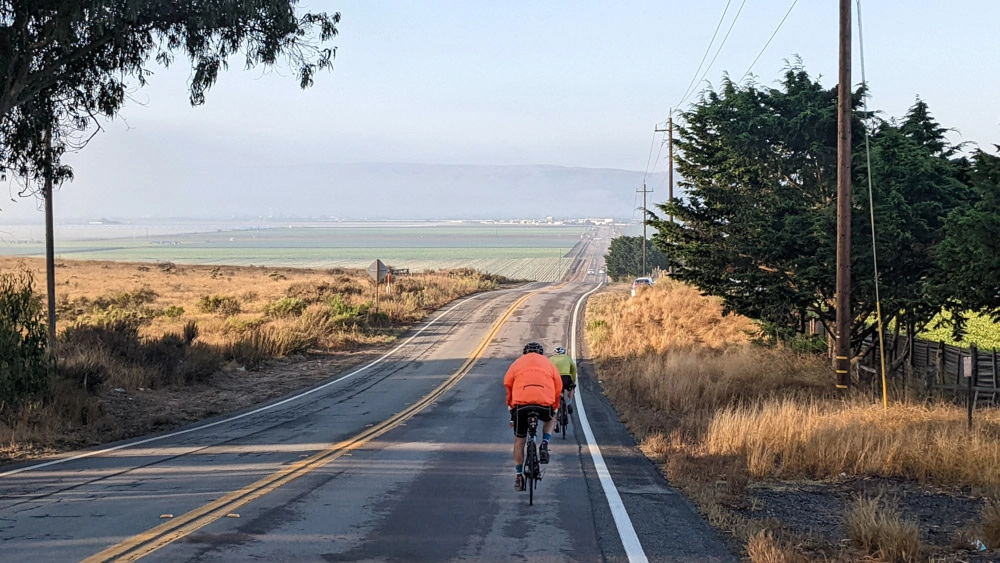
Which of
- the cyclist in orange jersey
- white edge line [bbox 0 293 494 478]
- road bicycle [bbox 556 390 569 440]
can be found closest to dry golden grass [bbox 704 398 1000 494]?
road bicycle [bbox 556 390 569 440]

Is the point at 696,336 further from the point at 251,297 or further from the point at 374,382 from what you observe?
the point at 251,297

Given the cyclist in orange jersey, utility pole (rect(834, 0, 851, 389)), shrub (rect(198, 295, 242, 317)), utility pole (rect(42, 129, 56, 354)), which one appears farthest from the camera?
shrub (rect(198, 295, 242, 317))

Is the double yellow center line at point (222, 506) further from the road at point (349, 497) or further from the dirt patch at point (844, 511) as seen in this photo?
the dirt patch at point (844, 511)

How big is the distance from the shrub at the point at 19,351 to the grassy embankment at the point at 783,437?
10361 mm

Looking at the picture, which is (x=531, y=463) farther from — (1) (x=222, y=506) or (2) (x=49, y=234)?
(2) (x=49, y=234)

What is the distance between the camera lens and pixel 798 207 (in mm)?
19031

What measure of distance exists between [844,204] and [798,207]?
360 centimetres

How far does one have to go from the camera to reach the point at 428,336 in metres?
38.1

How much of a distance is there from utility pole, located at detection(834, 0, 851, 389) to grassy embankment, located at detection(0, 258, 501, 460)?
12753mm

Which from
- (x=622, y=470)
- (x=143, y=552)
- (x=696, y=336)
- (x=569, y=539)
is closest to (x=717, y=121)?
(x=696, y=336)

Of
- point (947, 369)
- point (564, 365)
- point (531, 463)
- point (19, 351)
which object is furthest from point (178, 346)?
point (947, 369)

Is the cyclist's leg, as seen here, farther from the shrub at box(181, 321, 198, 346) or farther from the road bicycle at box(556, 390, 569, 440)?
the shrub at box(181, 321, 198, 346)

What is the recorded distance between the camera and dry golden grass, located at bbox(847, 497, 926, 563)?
6945 millimetres

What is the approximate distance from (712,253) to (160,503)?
48.8ft
